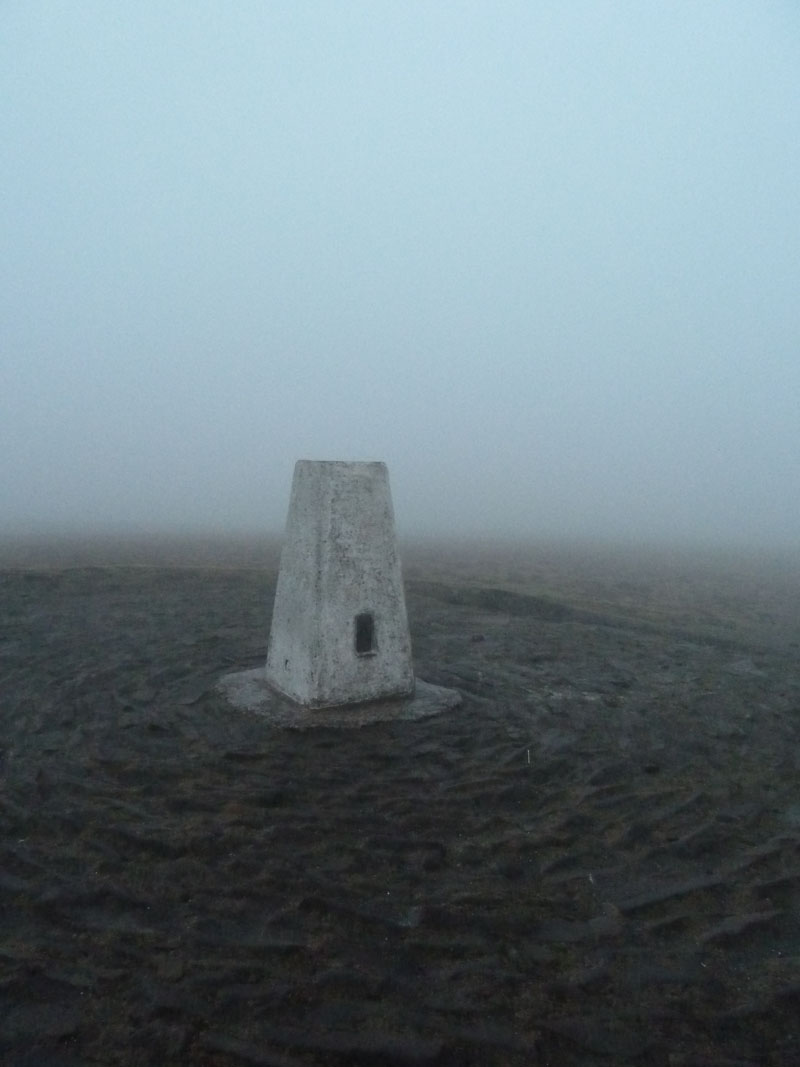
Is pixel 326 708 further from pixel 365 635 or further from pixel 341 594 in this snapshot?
pixel 341 594

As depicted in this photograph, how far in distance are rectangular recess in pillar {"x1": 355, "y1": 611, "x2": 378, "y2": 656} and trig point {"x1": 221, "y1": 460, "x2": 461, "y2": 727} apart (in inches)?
0.5

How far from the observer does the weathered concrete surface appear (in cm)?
815

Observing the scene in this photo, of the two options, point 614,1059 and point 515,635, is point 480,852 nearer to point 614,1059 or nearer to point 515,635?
point 614,1059

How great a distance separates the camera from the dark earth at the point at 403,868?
12.5ft

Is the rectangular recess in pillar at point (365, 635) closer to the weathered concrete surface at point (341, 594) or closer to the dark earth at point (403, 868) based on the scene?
the weathered concrete surface at point (341, 594)

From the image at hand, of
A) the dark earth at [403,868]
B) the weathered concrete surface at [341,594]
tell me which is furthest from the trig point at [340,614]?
the dark earth at [403,868]

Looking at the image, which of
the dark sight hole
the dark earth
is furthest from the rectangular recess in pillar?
the dark earth

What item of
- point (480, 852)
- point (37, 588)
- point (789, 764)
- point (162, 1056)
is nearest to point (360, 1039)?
point (162, 1056)

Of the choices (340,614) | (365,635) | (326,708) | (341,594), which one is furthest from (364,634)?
(326,708)

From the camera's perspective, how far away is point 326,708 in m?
8.20

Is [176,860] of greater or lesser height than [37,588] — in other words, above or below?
below

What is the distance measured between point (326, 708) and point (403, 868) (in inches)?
121

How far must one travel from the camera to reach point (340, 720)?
7922mm

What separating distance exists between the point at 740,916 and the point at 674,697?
478cm
